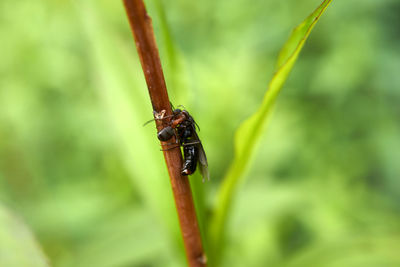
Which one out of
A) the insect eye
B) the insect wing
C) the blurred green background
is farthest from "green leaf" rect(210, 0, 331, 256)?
the blurred green background

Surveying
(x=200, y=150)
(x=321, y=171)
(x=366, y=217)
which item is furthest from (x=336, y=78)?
(x=200, y=150)

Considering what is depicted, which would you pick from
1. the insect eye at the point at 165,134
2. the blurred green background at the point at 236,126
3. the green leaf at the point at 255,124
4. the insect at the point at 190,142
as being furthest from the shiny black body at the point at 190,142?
the blurred green background at the point at 236,126

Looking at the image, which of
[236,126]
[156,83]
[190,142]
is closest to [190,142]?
[190,142]

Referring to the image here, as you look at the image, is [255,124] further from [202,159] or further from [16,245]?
[16,245]

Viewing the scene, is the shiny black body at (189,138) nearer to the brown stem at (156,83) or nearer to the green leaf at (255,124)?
the green leaf at (255,124)

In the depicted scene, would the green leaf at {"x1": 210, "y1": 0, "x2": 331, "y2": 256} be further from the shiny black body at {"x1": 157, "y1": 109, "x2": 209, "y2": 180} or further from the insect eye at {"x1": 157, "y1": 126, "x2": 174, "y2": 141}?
the insect eye at {"x1": 157, "y1": 126, "x2": 174, "y2": 141}

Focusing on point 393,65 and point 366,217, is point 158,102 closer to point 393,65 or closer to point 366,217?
point 366,217
